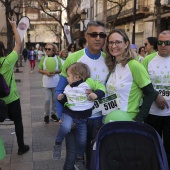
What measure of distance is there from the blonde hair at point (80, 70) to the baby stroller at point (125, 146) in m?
0.65

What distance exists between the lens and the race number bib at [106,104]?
3.04m

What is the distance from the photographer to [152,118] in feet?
12.2

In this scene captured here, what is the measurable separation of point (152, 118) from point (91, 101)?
3.47 ft

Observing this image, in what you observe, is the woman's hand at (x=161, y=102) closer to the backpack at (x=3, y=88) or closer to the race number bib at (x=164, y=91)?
the race number bib at (x=164, y=91)

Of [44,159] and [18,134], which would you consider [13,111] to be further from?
[44,159]

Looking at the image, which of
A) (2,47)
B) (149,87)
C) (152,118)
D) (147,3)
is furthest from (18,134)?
(147,3)

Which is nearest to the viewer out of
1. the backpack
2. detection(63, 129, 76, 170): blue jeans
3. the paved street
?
detection(63, 129, 76, 170): blue jeans

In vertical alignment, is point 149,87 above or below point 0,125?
above

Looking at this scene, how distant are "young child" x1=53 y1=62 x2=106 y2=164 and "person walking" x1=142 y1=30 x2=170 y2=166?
844 mm

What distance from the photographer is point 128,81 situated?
2945 mm

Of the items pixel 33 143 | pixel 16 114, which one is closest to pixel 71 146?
pixel 16 114

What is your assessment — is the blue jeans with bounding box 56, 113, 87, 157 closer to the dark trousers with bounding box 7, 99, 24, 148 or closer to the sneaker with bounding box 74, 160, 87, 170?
the sneaker with bounding box 74, 160, 87, 170

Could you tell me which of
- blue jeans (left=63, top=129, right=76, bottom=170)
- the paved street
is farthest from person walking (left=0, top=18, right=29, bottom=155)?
blue jeans (left=63, top=129, right=76, bottom=170)

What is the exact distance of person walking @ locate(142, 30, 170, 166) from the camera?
3508 millimetres
